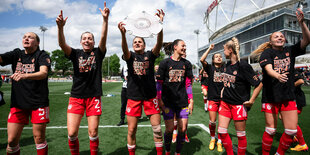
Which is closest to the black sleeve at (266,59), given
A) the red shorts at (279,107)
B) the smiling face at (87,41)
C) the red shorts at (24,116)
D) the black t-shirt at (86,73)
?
the red shorts at (279,107)

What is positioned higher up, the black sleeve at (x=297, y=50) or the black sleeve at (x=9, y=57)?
the black sleeve at (x=297, y=50)

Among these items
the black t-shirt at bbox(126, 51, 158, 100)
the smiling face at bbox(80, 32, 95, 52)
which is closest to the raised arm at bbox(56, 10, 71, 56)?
the smiling face at bbox(80, 32, 95, 52)

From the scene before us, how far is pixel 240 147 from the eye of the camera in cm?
302

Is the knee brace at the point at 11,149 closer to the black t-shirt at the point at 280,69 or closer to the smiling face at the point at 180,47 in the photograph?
the smiling face at the point at 180,47

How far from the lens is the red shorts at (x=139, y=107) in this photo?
293 cm

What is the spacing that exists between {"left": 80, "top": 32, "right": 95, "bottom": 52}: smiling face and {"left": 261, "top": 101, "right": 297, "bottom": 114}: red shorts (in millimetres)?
3277

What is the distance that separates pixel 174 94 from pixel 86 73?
5.32 ft

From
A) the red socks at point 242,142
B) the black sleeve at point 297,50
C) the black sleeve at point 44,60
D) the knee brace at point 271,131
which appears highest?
the black sleeve at point 297,50

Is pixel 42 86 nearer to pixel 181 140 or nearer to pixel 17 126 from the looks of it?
pixel 17 126

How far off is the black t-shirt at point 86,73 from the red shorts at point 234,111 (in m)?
2.25

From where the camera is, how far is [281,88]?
288 cm

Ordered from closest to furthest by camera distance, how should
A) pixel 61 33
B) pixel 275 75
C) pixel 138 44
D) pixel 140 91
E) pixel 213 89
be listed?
1. pixel 275 75
2. pixel 61 33
3. pixel 140 91
4. pixel 138 44
5. pixel 213 89

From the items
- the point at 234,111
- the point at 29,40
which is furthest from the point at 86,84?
the point at 234,111

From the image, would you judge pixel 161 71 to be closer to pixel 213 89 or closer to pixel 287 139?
pixel 213 89
